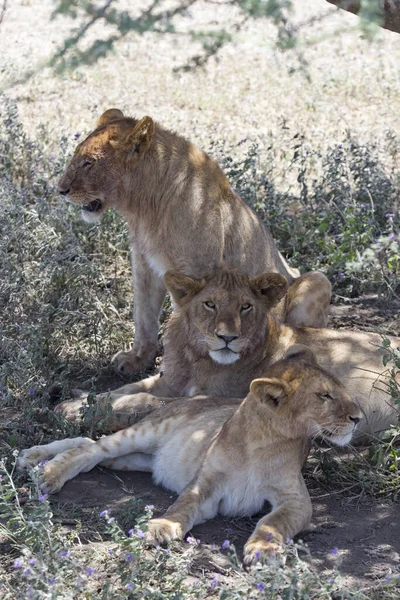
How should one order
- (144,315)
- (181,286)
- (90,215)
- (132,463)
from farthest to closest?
(144,315) → (90,215) → (181,286) → (132,463)

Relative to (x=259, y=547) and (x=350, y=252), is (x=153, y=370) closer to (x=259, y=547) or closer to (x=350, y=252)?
(x=350, y=252)

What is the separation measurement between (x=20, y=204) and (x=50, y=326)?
3.92 feet

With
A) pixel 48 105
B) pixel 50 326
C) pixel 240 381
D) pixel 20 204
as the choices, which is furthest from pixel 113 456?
pixel 48 105

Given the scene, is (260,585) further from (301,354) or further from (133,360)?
(133,360)

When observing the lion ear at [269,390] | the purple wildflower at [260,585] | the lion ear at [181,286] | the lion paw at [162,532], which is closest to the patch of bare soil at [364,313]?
the lion ear at [181,286]

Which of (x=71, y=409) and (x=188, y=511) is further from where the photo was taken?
(x=71, y=409)

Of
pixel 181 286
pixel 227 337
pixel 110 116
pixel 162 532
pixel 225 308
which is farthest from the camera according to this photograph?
pixel 110 116

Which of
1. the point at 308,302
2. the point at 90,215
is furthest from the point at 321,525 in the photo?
the point at 90,215

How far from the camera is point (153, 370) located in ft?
21.9

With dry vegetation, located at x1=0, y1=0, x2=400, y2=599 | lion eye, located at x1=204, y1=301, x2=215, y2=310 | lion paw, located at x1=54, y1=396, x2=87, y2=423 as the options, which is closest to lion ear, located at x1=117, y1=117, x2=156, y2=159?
dry vegetation, located at x1=0, y1=0, x2=400, y2=599

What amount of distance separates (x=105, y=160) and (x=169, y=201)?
470 mm

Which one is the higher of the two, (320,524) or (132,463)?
(320,524)

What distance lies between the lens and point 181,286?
5.83 meters

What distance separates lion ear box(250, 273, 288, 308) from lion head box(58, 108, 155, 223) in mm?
1118
